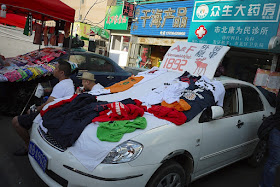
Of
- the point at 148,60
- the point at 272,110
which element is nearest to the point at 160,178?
the point at 272,110

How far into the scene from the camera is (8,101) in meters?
5.21

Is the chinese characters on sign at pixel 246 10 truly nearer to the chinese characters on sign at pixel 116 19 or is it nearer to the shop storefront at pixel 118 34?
the shop storefront at pixel 118 34

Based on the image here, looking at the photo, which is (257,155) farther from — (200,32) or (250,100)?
(200,32)

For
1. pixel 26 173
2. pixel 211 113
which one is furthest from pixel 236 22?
pixel 26 173

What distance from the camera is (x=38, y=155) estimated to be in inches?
103

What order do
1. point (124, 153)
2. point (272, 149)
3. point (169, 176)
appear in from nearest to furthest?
point (124, 153) < point (169, 176) < point (272, 149)

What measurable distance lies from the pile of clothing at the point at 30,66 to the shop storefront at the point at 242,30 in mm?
5433

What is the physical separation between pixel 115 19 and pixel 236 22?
30.5 feet

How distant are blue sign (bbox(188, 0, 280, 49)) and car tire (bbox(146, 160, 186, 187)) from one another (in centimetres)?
727

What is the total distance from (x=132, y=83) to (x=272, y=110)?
2.59 m

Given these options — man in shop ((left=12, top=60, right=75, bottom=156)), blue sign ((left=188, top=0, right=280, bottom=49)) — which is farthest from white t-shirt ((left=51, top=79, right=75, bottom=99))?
blue sign ((left=188, top=0, right=280, bottom=49))

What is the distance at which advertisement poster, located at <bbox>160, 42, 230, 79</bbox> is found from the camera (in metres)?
3.81

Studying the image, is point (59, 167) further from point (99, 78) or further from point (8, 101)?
point (99, 78)

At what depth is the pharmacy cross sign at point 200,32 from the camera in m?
10.3
